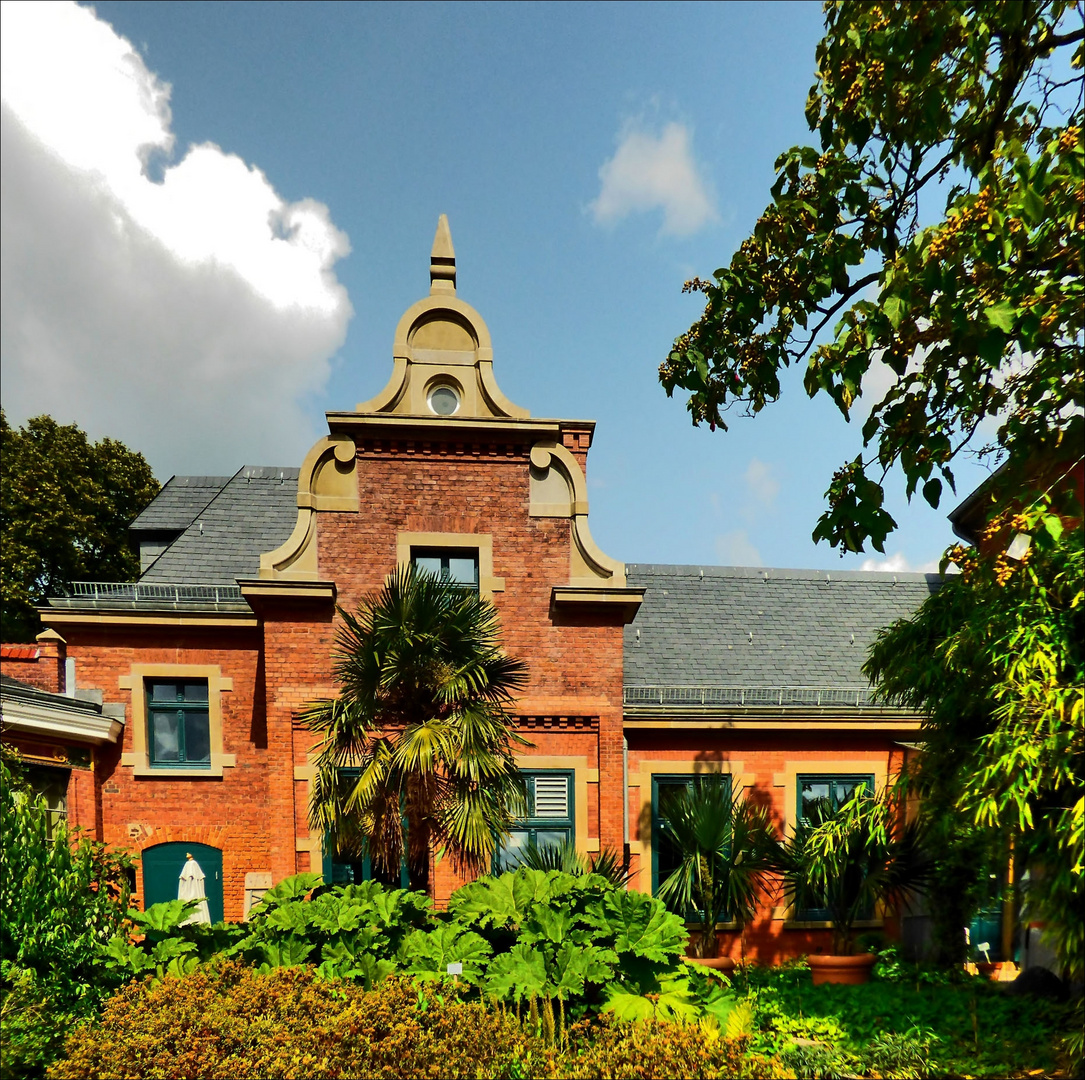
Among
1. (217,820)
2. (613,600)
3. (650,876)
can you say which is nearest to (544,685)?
(613,600)

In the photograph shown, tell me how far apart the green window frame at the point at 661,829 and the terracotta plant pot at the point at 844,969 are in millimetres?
3359

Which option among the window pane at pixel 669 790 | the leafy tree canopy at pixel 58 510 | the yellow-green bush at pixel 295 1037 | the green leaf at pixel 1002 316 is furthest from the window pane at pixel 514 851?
the leafy tree canopy at pixel 58 510

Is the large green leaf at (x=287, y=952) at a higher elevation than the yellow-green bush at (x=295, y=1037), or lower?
higher

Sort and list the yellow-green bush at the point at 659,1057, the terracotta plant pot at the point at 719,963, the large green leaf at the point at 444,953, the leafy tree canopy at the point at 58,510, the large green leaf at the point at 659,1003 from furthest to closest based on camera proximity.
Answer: the leafy tree canopy at the point at 58,510 → the terracotta plant pot at the point at 719,963 → the large green leaf at the point at 444,953 → the large green leaf at the point at 659,1003 → the yellow-green bush at the point at 659,1057

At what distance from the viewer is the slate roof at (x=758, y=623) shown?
17719 mm

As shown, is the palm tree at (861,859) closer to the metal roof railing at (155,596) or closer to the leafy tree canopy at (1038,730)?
the leafy tree canopy at (1038,730)

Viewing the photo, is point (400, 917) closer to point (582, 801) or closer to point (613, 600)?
point (582, 801)

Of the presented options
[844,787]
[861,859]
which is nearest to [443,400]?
[861,859]

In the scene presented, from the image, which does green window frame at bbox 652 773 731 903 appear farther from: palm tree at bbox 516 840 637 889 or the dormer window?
the dormer window

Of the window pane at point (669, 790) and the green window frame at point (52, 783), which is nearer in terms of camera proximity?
the green window frame at point (52, 783)

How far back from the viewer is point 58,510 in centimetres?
3003

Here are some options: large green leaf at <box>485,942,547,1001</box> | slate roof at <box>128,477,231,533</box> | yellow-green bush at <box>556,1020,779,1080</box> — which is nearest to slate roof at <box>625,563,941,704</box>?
large green leaf at <box>485,942,547,1001</box>

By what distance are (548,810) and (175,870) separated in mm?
6248

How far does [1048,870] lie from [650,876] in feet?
26.7
